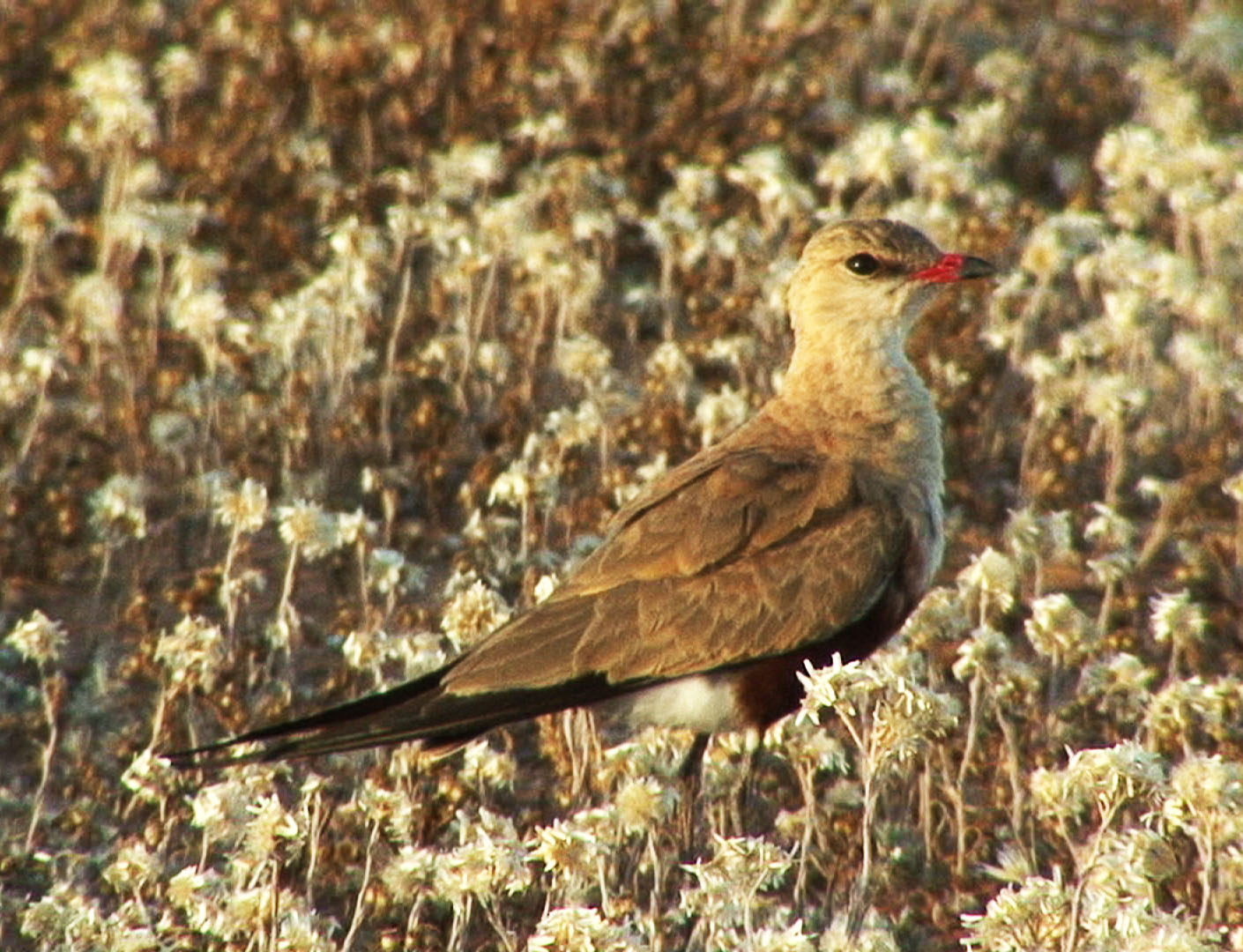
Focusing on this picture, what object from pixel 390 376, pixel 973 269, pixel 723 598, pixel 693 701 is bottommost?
pixel 693 701

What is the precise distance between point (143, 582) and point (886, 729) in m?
3.11

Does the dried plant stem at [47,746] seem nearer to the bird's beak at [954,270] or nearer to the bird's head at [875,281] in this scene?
the bird's head at [875,281]

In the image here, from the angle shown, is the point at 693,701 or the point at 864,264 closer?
the point at 693,701

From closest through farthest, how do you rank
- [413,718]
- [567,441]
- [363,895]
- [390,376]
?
[363,895] < [413,718] < [567,441] < [390,376]

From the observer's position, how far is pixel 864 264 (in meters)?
6.01

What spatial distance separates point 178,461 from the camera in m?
7.08

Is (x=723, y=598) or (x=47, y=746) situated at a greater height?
(x=723, y=598)

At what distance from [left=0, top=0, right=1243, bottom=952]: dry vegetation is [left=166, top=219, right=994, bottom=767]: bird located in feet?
0.59

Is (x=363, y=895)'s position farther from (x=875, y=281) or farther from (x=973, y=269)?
(x=973, y=269)

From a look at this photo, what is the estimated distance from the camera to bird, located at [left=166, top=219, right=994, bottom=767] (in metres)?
5.16

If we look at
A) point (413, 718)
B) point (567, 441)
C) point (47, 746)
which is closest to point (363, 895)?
point (413, 718)

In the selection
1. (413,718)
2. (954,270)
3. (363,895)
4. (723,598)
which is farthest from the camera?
(954,270)

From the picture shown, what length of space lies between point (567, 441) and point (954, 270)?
47.6 inches

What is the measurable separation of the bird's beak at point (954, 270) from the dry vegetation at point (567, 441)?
2.41ft
